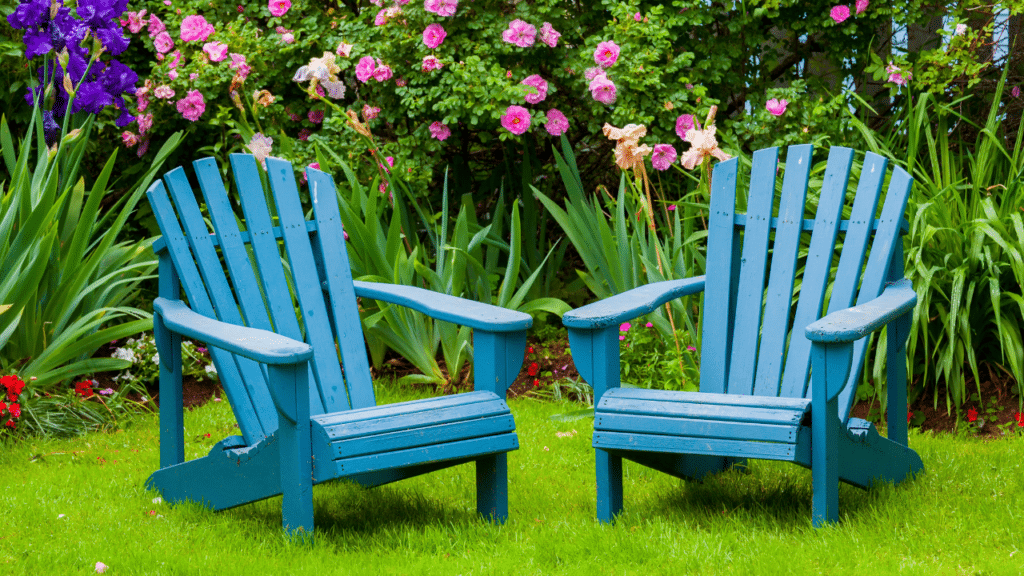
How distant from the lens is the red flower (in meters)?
3.46

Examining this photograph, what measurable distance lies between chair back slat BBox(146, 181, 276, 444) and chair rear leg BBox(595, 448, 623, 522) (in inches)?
33.5

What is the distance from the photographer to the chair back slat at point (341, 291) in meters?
2.73

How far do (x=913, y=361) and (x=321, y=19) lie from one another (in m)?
3.03

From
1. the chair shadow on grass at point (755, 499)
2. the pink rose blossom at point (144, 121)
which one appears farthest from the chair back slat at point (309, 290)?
the pink rose blossom at point (144, 121)

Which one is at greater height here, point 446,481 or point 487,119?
point 487,119

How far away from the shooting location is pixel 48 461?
307 centimetres

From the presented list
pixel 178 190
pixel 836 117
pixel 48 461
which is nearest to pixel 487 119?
pixel 836 117

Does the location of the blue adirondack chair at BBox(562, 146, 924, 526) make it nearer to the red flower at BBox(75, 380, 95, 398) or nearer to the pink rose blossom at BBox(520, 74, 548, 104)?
the pink rose blossom at BBox(520, 74, 548, 104)

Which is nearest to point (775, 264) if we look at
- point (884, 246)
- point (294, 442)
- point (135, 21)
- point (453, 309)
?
point (884, 246)

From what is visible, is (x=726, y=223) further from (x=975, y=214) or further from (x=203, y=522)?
(x=203, y=522)

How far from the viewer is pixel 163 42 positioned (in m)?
4.48

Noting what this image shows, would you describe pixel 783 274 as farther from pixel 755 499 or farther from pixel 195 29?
pixel 195 29

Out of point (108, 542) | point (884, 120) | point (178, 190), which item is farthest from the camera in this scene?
point (884, 120)

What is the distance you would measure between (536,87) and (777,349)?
73.5 inches
